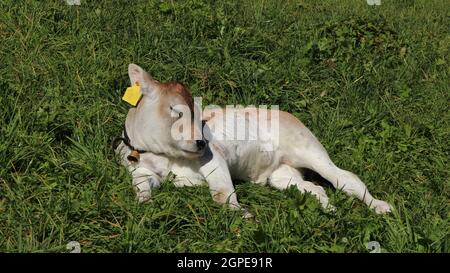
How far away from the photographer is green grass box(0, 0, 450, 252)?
4.21 meters

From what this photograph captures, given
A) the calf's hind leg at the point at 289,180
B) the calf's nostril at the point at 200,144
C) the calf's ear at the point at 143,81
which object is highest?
the calf's ear at the point at 143,81

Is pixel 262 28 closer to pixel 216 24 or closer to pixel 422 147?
pixel 216 24

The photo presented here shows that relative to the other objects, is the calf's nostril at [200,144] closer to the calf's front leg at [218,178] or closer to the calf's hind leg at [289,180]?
the calf's front leg at [218,178]

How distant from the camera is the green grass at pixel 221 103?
4211 mm

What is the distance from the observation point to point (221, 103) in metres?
6.49

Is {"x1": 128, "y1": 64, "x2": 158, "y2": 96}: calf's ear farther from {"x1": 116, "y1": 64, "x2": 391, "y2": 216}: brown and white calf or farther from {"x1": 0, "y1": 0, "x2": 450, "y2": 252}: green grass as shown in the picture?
{"x1": 0, "y1": 0, "x2": 450, "y2": 252}: green grass

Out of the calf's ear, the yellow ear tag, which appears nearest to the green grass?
the yellow ear tag

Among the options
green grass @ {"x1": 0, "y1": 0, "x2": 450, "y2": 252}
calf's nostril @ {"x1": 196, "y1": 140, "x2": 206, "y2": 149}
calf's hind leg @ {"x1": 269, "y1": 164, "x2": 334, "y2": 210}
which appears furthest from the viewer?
calf's hind leg @ {"x1": 269, "y1": 164, "x2": 334, "y2": 210}

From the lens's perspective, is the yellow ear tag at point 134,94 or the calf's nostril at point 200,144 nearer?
the calf's nostril at point 200,144

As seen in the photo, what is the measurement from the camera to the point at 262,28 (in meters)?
7.93

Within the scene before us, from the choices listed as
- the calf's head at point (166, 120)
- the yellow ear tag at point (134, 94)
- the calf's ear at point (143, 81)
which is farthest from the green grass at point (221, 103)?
the calf's ear at point (143, 81)

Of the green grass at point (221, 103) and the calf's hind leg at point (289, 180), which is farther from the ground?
the green grass at point (221, 103)

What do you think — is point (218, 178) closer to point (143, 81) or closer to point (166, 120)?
point (166, 120)
